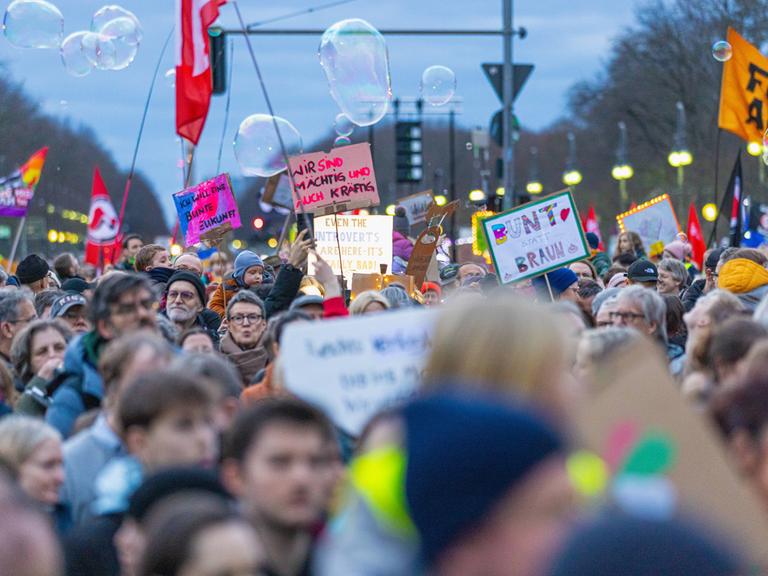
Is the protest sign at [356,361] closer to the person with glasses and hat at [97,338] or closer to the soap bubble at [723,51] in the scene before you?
the person with glasses and hat at [97,338]

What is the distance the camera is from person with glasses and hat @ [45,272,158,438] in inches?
227

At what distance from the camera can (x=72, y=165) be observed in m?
93.7

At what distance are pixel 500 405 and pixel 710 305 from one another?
14.9 ft

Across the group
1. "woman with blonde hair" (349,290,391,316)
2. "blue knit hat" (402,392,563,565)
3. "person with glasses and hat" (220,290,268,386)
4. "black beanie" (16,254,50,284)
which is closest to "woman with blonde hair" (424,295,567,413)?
"blue knit hat" (402,392,563,565)

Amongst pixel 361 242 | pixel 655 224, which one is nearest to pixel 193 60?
pixel 361 242

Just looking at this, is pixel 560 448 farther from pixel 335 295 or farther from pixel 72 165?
pixel 72 165

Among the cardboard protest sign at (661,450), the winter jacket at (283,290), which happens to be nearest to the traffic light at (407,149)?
the winter jacket at (283,290)

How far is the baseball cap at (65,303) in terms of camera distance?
883cm

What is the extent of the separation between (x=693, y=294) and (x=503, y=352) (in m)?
9.06

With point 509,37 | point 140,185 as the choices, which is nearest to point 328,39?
point 509,37

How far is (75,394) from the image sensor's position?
5.81m

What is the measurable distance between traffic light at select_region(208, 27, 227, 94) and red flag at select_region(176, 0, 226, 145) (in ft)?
18.4

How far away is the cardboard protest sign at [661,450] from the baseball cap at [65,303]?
5.84 m

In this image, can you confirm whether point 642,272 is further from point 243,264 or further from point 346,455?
point 346,455
